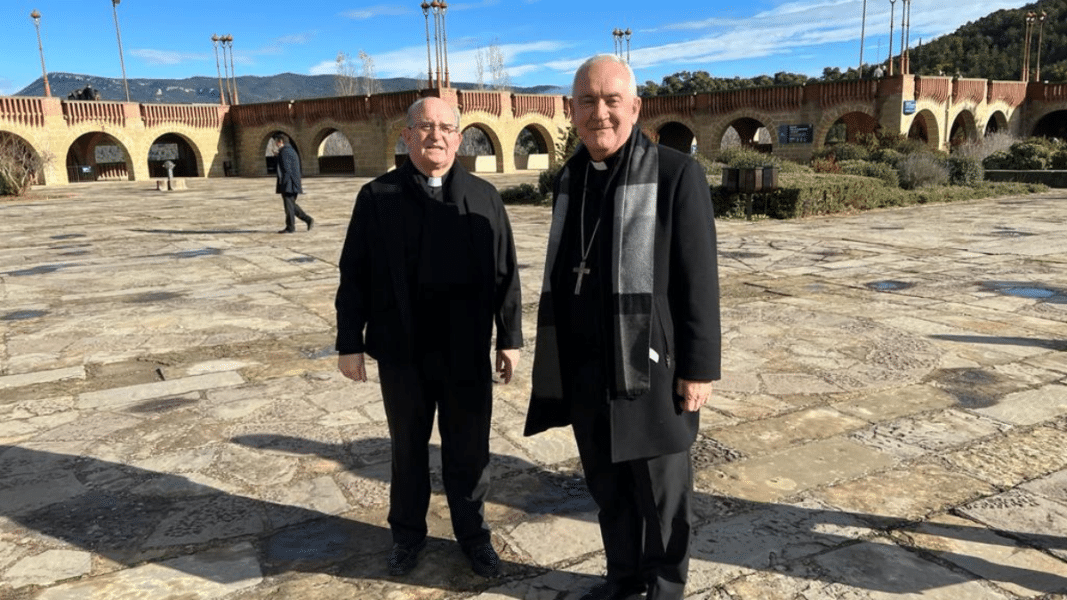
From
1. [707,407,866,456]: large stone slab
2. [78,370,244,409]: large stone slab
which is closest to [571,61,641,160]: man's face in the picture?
[707,407,866,456]: large stone slab

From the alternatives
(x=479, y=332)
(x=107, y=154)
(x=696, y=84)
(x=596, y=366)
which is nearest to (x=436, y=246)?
(x=479, y=332)

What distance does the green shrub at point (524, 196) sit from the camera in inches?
693

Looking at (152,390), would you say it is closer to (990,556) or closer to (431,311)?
(431,311)

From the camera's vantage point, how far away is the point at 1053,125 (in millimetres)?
39969

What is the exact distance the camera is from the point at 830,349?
16.7 ft

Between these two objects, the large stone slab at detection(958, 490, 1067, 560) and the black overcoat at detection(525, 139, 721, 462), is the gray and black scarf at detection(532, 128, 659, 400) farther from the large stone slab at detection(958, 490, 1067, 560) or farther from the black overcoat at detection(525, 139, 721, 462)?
the large stone slab at detection(958, 490, 1067, 560)

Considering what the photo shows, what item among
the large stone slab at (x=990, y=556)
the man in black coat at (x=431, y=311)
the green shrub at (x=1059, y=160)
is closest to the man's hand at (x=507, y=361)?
the man in black coat at (x=431, y=311)

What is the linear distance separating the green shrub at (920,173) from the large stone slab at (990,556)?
1723 centimetres

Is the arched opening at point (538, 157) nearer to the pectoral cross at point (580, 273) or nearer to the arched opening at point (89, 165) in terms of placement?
the arched opening at point (89, 165)

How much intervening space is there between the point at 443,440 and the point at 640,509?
2.41ft

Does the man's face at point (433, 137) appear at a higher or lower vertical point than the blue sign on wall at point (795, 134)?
lower

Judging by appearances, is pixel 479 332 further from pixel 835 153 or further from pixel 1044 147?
pixel 1044 147

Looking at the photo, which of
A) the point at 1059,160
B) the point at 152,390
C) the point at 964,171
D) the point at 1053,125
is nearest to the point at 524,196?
the point at 964,171

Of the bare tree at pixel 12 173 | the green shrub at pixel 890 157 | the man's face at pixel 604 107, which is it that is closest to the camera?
the man's face at pixel 604 107
